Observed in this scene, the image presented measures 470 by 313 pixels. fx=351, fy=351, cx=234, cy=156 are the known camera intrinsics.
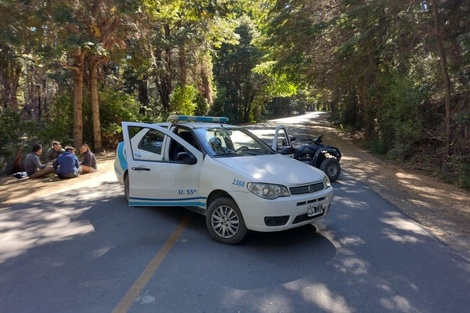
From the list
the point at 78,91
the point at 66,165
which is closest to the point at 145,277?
the point at 66,165

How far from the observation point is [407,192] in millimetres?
8422

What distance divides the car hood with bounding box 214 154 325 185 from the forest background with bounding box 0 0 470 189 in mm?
5841

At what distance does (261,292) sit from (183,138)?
3.06m

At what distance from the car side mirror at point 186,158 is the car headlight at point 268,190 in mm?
1146

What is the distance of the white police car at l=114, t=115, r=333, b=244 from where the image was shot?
4586 millimetres

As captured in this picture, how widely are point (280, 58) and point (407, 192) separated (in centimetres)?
1282

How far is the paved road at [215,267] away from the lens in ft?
11.4

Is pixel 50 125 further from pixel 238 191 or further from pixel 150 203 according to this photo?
pixel 238 191

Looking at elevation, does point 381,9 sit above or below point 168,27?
below

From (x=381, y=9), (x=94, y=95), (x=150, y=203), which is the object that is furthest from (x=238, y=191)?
(x=94, y=95)

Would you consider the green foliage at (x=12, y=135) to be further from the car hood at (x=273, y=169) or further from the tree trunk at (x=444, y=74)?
the tree trunk at (x=444, y=74)

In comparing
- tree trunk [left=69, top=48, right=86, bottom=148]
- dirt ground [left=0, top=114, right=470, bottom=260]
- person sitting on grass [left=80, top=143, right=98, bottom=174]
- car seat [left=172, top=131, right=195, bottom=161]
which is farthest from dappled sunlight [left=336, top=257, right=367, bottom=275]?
tree trunk [left=69, top=48, right=86, bottom=148]

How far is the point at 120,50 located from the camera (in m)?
14.2

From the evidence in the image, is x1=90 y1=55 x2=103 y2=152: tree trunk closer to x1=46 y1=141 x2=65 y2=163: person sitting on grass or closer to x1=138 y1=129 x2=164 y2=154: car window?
x1=46 y1=141 x2=65 y2=163: person sitting on grass
